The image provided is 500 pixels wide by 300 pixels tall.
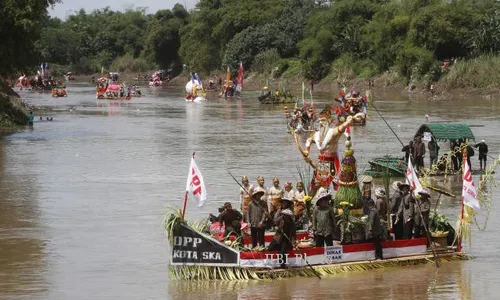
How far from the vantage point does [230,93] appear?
8531 centimetres

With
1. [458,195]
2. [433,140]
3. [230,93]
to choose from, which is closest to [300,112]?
[433,140]

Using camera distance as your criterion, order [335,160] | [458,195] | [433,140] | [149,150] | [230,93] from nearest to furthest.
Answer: [335,160] < [458,195] < [433,140] < [149,150] < [230,93]

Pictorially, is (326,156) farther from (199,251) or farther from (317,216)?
(199,251)

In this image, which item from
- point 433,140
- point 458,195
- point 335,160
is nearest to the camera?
point 335,160

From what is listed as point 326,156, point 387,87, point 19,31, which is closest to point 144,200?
point 326,156

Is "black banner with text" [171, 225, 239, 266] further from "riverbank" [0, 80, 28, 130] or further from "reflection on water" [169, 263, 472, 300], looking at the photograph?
"riverbank" [0, 80, 28, 130]

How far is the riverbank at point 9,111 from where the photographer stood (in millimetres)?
51844

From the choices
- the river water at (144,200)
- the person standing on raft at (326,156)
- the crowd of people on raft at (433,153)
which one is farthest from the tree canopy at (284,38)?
the person standing on raft at (326,156)

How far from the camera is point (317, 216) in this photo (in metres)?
18.6

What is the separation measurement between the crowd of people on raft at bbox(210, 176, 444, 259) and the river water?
722mm

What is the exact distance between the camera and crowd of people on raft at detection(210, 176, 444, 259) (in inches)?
732

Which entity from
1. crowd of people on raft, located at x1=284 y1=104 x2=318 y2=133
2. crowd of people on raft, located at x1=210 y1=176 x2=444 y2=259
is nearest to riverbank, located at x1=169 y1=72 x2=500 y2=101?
crowd of people on raft, located at x1=284 y1=104 x2=318 y2=133

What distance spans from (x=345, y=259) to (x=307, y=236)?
118 cm

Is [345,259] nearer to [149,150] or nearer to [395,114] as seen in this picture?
[149,150]
